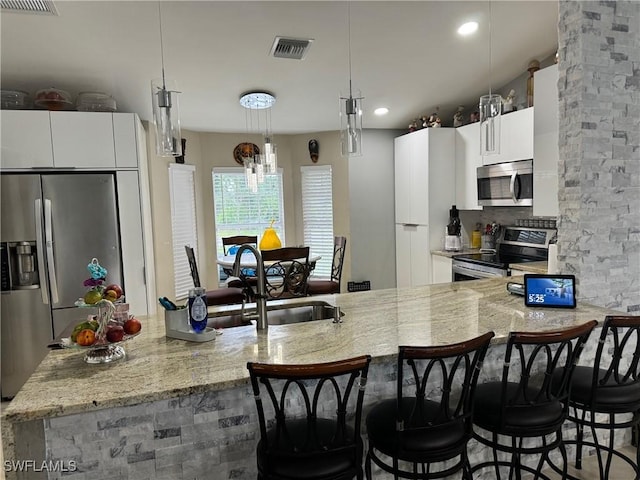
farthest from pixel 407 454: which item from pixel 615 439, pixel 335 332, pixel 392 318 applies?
pixel 615 439

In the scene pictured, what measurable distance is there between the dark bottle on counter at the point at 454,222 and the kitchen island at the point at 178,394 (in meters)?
2.81

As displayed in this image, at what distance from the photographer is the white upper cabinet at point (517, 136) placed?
3.78 meters

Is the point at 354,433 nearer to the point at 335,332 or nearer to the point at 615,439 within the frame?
the point at 335,332

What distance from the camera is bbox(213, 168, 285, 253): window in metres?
5.74

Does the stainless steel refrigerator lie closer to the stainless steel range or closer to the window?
the window

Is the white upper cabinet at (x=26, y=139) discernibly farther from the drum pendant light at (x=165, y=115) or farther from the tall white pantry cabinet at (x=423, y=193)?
the tall white pantry cabinet at (x=423, y=193)

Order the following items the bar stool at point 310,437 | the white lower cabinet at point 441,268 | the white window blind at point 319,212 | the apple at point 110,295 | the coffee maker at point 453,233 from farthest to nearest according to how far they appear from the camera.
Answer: the white window blind at point 319,212
the coffee maker at point 453,233
the white lower cabinet at point 441,268
the apple at point 110,295
the bar stool at point 310,437

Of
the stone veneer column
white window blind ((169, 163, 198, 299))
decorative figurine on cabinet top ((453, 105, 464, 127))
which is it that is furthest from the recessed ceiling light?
white window blind ((169, 163, 198, 299))

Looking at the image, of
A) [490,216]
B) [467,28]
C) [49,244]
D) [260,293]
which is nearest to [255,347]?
[260,293]

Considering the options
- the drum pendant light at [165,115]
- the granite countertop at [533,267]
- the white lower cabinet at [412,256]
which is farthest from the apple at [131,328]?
the white lower cabinet at [412,256]

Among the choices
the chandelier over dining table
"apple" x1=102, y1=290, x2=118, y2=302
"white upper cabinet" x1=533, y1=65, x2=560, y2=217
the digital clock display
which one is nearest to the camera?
"apple" x1=102, y1=290, x2=118, y2=302

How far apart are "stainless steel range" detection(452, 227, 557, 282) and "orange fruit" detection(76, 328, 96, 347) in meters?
3.47

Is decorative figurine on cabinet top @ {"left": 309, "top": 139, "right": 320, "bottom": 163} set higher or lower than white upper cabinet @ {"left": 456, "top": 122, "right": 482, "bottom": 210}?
higher

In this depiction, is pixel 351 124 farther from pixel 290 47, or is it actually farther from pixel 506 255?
pixel 506 255
